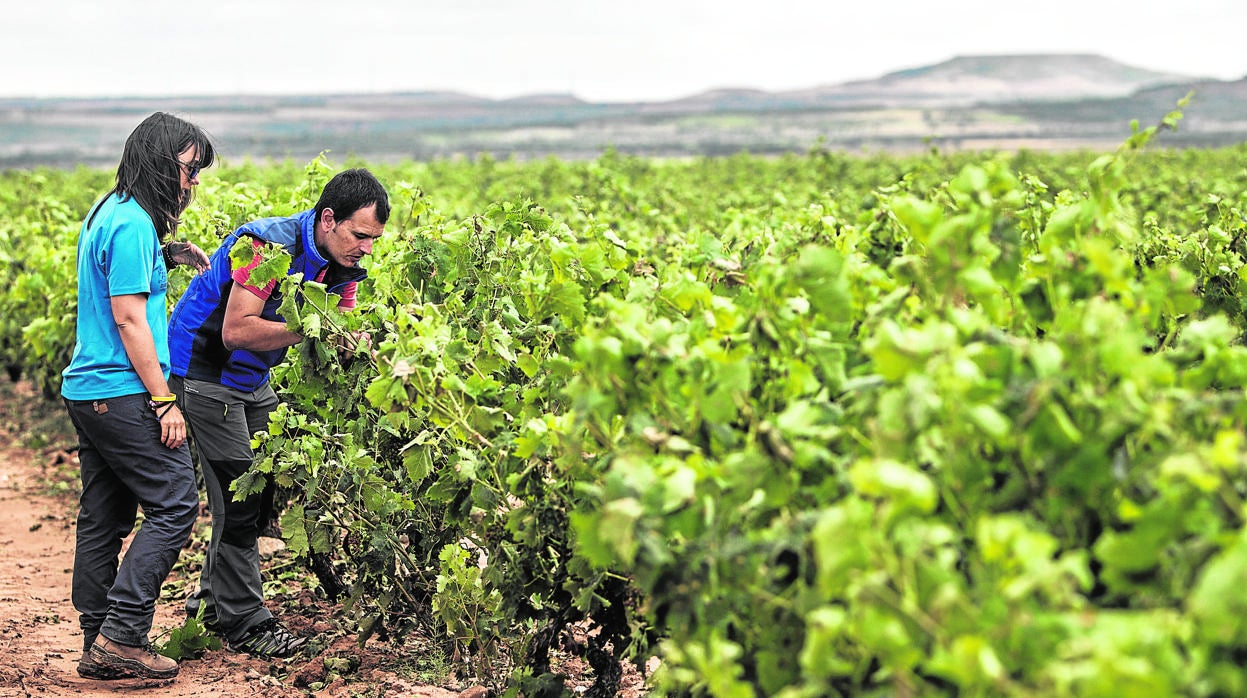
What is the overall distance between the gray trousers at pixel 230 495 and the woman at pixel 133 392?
13 centimetres

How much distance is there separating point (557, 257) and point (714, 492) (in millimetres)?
1285

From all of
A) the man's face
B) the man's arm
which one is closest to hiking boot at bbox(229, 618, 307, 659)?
the man's arm

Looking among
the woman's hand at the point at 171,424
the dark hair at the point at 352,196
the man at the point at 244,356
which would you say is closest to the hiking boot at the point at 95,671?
the man at the point at 244,356

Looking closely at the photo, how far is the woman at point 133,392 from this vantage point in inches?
144

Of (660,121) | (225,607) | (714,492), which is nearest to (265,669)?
(225,607)

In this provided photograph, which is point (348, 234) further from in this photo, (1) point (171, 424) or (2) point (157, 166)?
(1) point (171, 424)

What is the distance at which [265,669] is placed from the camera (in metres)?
4.16

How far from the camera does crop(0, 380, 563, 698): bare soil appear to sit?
3.93 m

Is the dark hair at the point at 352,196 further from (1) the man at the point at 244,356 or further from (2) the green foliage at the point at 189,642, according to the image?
(2) the green foliage at the point at 189,642

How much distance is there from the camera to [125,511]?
4.08m

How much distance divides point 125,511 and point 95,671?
52cm

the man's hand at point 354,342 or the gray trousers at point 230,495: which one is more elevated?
the man's hand at point 354,342

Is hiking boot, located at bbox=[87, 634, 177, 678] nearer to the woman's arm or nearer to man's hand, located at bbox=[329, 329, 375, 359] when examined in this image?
the woman's arm

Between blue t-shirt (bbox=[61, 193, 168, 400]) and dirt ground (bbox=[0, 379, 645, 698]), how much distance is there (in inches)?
38.4
